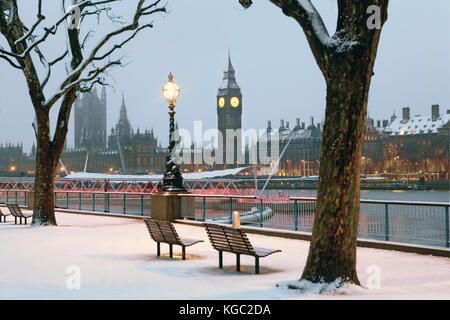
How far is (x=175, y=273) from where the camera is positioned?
32.9 ft

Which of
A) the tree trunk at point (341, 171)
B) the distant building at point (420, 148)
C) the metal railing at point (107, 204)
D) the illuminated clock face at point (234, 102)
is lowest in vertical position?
the metal railing at point (107, 204)

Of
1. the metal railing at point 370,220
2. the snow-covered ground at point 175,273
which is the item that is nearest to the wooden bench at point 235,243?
the snow-covered ground at point 175,273

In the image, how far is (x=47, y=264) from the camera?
11203 mm

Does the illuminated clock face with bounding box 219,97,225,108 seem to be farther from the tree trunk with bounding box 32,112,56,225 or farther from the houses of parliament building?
the tree trunk with bounding box 32,112,56,225

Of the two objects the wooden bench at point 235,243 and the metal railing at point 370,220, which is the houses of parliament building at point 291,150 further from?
the wooden bench at point 235,243

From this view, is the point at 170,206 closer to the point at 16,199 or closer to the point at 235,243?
the point at 235,243

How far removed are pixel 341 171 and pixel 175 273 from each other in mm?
3513

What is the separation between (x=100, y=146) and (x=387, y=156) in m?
84.9

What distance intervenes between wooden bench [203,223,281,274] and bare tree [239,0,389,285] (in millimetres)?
1553

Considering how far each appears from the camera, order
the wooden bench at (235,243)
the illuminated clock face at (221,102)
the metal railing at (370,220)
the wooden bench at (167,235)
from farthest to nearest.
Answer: the illuminated clock face at (221,102) → the metal railing at (370,220) → the wooden bench at (167,235) → the wooden bench at (235,243)

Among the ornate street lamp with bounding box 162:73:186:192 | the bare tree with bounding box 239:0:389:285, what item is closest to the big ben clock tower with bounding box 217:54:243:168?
the ornate street lamp with bounding box 162:73:186:192

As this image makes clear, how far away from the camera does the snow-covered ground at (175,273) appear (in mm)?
8242

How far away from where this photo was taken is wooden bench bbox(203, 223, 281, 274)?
9.79 metres
